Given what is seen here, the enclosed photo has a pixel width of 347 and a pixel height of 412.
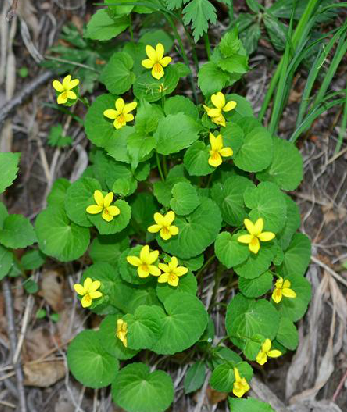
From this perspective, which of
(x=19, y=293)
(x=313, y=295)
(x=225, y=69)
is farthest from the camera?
(x=19, y=293)

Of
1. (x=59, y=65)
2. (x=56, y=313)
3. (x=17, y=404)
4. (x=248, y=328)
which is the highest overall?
(x=59, y=65)

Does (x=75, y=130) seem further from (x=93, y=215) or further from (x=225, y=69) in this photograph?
(x=225, y=69)

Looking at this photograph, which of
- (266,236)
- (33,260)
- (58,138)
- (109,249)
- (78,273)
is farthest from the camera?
(58,138)

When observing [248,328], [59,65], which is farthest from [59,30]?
[248,328]

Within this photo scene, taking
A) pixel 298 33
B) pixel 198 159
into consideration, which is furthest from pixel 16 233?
pixel 298 33

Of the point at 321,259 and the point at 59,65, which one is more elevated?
the point at 59,65

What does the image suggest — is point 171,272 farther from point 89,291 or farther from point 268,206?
point 268,206

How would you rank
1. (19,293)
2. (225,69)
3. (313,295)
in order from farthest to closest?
(19,293), (313,295), (225,69)

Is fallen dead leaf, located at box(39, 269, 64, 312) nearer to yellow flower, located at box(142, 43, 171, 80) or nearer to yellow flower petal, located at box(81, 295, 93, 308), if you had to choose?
yellow flower petal, located at box(81, 295, 93, 308)
